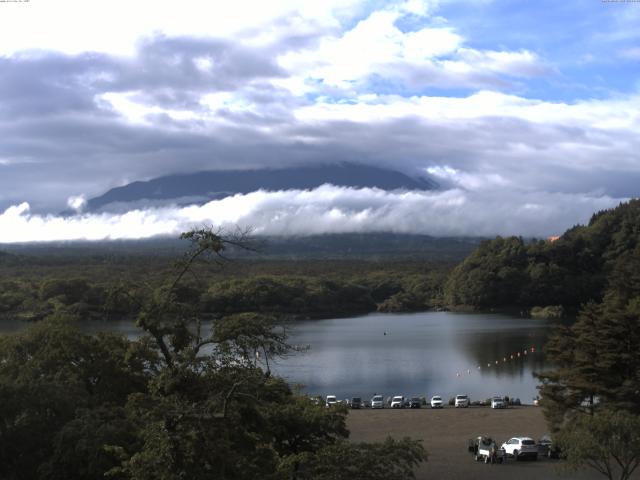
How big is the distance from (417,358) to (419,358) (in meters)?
0.13

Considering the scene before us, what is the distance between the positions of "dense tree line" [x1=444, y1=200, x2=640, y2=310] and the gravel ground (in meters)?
62.3

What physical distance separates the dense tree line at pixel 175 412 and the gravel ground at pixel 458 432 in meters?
6.00

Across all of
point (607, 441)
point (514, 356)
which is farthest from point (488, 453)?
point (514, 356)

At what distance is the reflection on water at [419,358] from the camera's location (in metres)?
41.0

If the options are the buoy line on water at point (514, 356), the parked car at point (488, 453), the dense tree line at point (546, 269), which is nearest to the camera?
the parked car at point (488, 453)

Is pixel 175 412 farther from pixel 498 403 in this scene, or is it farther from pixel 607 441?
pixel 498 403

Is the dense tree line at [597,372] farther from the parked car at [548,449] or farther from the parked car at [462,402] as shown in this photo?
the parked car at [462,402]

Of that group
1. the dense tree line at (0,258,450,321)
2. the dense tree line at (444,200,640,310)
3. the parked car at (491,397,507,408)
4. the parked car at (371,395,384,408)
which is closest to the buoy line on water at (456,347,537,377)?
the parked car at (371,395,384,408)

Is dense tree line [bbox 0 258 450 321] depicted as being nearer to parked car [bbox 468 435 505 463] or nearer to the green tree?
parked car [bbox 468 435 505 463]

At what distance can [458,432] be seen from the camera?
1064 inches

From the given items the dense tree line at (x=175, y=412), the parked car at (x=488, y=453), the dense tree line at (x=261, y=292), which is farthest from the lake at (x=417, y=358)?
the dense tree line at (x=175, y=412)

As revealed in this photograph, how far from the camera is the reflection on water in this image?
41.0 metres

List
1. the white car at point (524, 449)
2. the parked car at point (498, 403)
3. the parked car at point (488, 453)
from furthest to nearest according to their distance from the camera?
the parked car at point (498, 403) → the white car at point (524, 449) → the parked car at point (488, 453)

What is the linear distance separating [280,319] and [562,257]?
93.0 meters
